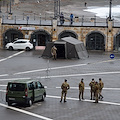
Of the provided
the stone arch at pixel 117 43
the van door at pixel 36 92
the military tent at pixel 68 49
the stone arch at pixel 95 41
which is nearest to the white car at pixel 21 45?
the military tent at pixel 68 49

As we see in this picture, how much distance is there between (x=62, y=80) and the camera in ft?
99.3

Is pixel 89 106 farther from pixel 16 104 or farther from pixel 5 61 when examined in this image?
pixel 5 61

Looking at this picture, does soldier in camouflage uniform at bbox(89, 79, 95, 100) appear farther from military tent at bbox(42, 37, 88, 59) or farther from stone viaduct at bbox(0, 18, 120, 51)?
stone viaduct at bbox(0, 18, 120, 51)

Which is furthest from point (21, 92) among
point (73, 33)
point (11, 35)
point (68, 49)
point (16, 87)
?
point (11, 35)

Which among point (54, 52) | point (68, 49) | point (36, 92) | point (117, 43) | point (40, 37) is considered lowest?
point (36, 92)

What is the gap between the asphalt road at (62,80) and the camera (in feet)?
65.9

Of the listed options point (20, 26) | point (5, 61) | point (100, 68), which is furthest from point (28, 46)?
point (100, 68)

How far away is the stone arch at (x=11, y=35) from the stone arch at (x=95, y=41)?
9164 mm

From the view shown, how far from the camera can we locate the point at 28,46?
4888 cm

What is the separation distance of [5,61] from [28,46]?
9684 mm

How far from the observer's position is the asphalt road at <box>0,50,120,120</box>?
65.9 ft

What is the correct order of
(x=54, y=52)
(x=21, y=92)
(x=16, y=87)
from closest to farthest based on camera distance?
(x=21, y=92) → (x=16, y=87) → (x=54, y=52)

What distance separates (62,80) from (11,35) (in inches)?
974

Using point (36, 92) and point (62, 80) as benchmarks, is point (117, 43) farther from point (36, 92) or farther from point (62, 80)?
point (36, 92)
